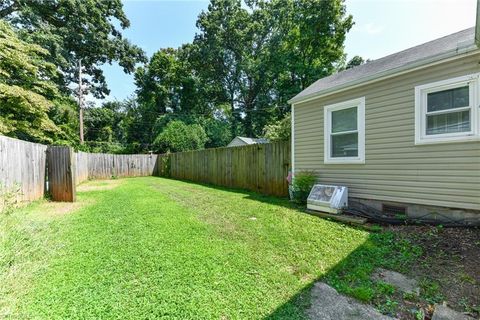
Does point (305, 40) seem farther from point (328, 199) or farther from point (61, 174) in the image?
point (61, 174)

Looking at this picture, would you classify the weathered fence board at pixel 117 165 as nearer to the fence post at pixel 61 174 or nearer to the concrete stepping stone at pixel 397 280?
the fence post at pixel 61 174

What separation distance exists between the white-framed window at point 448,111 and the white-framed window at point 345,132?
103cm

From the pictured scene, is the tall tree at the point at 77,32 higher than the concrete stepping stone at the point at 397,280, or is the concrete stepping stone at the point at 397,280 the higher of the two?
the tall tree at the point at 77,32

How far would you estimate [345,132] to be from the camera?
5434mm

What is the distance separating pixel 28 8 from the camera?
14.5 meters

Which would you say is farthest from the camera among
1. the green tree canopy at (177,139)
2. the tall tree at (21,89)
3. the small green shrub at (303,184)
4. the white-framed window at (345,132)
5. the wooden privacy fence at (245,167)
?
the green tree canopy at (177,139)

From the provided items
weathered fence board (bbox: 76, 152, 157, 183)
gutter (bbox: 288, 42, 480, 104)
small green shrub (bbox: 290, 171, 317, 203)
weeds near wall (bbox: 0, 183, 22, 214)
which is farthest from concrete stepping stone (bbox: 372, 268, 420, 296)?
weathered fence board (bbox: 76, 152, 157, 183)

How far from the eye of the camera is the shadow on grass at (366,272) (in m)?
1.96

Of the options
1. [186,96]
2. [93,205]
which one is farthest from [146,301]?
[186,96]

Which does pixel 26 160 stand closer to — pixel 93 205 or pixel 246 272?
pixel 93 205

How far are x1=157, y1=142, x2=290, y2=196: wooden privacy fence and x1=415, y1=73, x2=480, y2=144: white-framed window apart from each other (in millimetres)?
3364

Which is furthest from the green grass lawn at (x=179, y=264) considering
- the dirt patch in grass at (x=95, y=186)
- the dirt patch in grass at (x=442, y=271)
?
the dirt patch in grass at (x=95, y=186)

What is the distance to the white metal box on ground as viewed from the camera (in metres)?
4.91

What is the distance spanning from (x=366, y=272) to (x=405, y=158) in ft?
9.30
